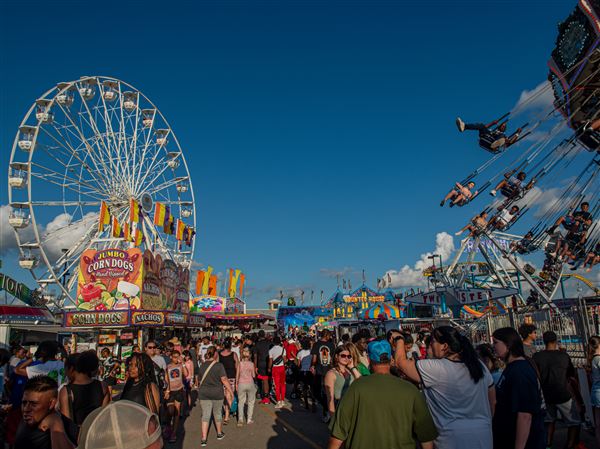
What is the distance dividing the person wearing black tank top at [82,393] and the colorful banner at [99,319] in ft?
55.0

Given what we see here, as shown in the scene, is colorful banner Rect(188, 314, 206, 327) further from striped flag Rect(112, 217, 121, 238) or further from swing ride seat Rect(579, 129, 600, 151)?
swing ride seat Rect(579, 129, 600, 151)

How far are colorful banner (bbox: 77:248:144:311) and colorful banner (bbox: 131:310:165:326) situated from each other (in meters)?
2.16

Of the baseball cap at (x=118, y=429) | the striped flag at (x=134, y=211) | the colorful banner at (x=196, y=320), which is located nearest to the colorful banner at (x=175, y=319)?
the colorful banner at (x=196, y=320)

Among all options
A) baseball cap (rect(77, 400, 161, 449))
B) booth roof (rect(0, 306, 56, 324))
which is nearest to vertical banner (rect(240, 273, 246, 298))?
booth roof (rect(0, 306, 56, 324))

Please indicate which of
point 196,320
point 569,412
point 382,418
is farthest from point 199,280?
point 382,418

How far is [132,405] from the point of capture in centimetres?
208

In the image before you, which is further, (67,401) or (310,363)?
(310,363)

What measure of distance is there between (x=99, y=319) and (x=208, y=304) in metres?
24.0

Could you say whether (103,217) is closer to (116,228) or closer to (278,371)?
(116,228)

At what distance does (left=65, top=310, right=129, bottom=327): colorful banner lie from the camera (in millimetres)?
19844

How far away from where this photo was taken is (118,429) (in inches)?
78.5

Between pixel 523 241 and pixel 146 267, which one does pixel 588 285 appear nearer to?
pixel 523 241

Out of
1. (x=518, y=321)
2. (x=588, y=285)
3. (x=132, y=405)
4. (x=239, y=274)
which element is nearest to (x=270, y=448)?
(x=132, y=405)

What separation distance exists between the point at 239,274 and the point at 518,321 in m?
39.3
